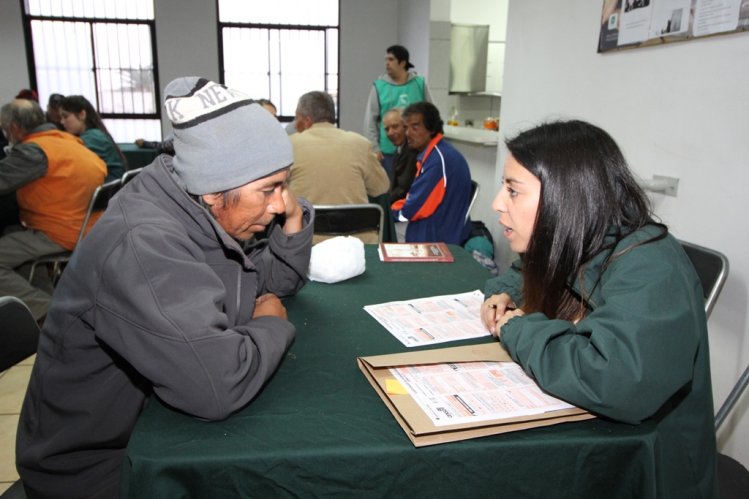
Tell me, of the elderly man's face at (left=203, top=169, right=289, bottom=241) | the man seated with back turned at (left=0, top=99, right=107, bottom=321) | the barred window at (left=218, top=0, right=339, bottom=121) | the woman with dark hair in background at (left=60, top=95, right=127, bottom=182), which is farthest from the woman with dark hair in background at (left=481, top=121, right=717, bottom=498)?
the barred window at (left=218, top=0, right=339, bottom=121)

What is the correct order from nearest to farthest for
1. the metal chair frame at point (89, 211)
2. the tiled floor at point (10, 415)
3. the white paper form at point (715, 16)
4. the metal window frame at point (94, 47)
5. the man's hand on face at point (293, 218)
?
the man's hand on face at point (293, 218) < the white paper form at point (715, 16) < the tiled floor at point (10, 415) < the metal chair frame at point (89, 211) < the metal window frame at point (94, 47)

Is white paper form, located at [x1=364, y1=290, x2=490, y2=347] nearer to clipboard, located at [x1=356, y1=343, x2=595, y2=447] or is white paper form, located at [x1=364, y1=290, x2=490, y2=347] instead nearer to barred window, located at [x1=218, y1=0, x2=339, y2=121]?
clipboard, located at [x1=356, y1=343, x2=595, y2=447]

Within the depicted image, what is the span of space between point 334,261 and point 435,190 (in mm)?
1611

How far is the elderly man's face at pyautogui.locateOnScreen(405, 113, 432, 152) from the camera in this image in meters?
3.23

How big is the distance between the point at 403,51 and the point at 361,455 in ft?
15.0

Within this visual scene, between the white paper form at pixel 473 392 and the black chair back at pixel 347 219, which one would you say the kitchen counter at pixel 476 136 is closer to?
the black chair back at pixel 347 219

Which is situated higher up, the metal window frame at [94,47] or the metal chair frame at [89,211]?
the metal window frame at [94,47]

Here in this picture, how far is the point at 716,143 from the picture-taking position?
71.0 inches

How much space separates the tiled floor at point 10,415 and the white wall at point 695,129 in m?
2.34

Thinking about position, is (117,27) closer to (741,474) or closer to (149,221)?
(149,221)

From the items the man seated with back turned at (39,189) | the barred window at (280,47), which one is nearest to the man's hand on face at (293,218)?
the man seated with back turned at (39,189)

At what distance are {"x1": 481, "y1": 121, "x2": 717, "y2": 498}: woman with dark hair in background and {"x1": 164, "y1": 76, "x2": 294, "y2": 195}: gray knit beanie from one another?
50cm

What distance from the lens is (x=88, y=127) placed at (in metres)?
3.91

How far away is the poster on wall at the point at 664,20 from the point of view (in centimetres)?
172
